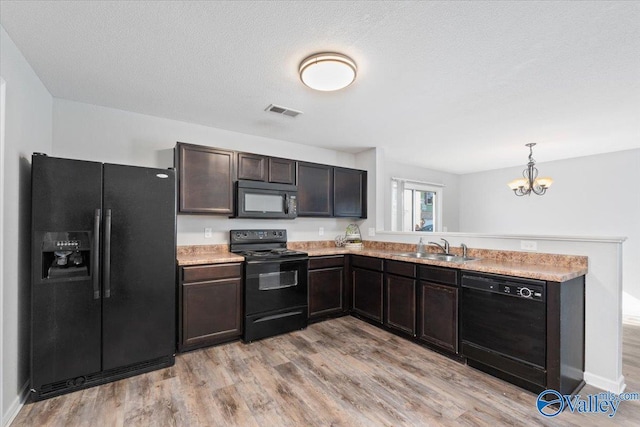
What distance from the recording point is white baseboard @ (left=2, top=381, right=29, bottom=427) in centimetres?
181

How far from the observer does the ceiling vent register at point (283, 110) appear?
2931 millimetres

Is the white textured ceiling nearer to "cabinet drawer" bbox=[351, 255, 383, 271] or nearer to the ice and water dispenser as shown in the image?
the ice and water dispenser

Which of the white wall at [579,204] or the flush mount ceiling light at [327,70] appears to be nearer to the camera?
the flush mount ceiling light at [327,70]

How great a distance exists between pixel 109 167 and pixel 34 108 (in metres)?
0.73

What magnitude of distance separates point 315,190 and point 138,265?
229 cm

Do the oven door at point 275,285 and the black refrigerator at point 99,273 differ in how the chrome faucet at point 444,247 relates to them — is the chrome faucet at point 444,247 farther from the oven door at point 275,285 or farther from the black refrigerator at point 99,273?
the black refrigerator at point 99,273

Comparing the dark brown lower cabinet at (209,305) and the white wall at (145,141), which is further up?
the white wall at (145,141)

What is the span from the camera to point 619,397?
7.11ft

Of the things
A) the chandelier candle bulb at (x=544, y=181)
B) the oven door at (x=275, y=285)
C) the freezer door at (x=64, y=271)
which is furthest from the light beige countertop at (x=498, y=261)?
the chandelier candle bulb at (x=544, y=181)

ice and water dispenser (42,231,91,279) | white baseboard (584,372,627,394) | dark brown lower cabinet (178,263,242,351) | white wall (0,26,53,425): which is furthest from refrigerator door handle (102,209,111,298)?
white baseboard (584,372,627,394)

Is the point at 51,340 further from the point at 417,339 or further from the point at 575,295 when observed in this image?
the point at 575,295

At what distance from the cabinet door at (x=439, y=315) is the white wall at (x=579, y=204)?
227cm

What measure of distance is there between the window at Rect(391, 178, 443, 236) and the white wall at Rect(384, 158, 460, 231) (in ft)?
0.41

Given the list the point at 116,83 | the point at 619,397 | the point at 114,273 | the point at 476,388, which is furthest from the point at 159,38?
the point at 619,397
